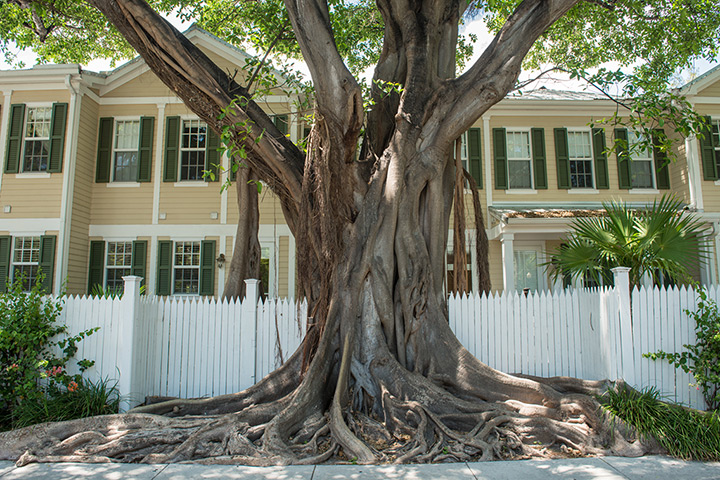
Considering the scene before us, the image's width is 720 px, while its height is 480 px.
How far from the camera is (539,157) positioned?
1474 cm

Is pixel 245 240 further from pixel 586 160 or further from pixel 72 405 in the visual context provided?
pixel 586 160

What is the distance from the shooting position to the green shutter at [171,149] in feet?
46.4

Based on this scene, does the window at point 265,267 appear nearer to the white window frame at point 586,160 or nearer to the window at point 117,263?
the window at point 117,263

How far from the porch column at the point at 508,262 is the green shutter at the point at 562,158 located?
8.23 feet

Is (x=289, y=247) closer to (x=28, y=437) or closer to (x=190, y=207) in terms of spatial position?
(x=190, y=207)

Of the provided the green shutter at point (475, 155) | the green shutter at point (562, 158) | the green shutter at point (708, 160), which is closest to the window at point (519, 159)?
the green shutter at point (562, 158)

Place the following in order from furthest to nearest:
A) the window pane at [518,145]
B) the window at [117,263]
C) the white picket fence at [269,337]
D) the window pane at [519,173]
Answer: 1. the window pane at [518,145]
2. the window pane at [519,173]
3. the window at [117,263]
4. the white picket fence at [269,337]

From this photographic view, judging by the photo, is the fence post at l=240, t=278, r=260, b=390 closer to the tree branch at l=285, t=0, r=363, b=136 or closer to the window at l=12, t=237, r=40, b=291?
the tree branch at l=285, t=0, r=363, b=136

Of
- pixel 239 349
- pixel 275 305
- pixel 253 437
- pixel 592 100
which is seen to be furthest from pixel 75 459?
pixel 592 100

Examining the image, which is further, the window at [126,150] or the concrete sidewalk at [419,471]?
the window at [126,150]

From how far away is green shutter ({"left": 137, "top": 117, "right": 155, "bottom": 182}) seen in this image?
46.4 ft

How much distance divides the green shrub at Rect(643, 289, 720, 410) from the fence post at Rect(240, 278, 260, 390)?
5.24 meters

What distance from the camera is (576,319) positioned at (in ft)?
25.7

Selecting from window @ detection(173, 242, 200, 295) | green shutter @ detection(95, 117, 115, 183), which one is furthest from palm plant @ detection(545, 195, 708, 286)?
green shutter @ detection(95, 117, 115, 183)
